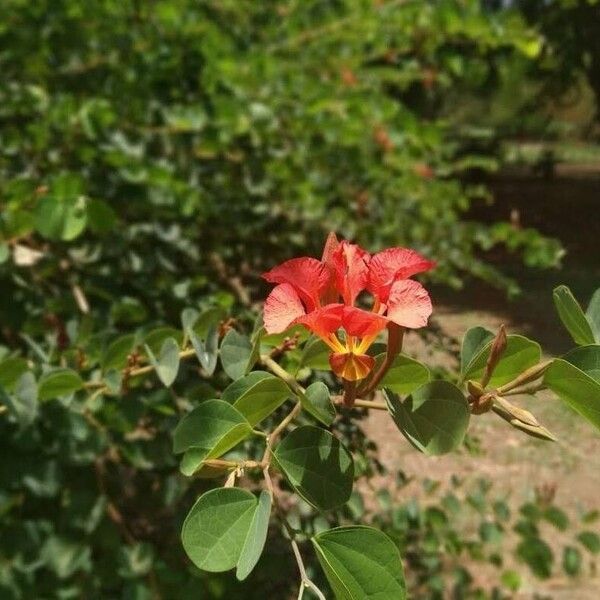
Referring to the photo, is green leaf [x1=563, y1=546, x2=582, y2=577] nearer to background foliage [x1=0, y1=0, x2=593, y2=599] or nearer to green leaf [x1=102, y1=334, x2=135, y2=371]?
background foliage [x1=0, y1=0, x2=593, y2=599]

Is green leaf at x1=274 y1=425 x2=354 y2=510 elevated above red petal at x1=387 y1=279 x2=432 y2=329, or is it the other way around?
red petal at x1=387 y1=279 x2=432 y2=329

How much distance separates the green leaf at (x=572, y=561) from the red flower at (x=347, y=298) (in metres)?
0.71

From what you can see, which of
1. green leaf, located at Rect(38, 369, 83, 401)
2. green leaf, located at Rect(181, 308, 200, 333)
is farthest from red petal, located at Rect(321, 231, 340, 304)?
green leaf, located at Rect(38, 369, 83, 401)

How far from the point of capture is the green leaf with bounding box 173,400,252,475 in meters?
0.37

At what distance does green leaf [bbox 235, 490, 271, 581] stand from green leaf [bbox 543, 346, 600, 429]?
110 millimetres

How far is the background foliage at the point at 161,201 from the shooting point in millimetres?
878

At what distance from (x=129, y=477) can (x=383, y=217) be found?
0.52 m

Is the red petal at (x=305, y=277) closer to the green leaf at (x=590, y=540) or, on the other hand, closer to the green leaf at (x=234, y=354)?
the green leaf at (x=234, y=354)

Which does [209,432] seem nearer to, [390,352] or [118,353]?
[390,352]

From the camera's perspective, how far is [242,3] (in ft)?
4.94

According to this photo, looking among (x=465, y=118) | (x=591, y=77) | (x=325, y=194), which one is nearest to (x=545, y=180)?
(x=325, y=194)

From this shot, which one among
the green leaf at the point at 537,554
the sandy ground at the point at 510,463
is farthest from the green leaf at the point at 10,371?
the green leaf at the point at 537,554

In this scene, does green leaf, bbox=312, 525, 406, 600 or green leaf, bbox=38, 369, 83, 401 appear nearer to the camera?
green leaf, bbox=312, 525, 406, 600

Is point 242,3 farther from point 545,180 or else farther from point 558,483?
point 558,483
